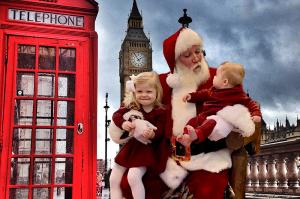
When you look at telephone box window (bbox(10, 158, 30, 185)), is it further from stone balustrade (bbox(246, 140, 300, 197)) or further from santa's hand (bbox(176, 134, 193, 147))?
stone balustrade (bbox(246, 140, 300, 197))

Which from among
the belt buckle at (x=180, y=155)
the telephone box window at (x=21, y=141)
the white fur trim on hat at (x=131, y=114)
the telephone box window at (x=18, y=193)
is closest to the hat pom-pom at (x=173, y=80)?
the white fur trim on hat at (x=131, y=114)

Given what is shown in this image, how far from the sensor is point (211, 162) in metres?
2.78

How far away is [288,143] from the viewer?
922 inches

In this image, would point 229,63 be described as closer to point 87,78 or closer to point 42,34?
point 87,78

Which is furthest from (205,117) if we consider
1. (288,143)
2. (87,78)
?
(288,143)

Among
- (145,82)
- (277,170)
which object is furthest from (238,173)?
(277,170)

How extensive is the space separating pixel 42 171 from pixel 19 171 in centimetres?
26

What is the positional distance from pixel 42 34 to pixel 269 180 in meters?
23.8

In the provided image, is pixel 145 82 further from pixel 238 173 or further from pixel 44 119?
pixel 44 119

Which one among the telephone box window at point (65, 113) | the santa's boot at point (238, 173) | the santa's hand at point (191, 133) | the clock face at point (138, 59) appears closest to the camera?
the santa's hand at point (191, 133)

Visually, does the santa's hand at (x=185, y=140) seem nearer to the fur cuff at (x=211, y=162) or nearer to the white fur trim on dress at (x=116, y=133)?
the fur cuff at (x=211, y=162)

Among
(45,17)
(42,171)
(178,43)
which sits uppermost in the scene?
(45,17)

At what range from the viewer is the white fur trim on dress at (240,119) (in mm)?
2693

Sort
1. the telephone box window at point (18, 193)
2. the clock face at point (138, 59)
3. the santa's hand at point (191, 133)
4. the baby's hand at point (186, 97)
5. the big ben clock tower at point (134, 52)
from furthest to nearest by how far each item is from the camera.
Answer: the clock face at point (138, 59) < the big ben clock tower at point (134, 52) < the telephone box window at point (18, 193) < the baby's hand at point (186, 97) < the santa's hand at point (191, 133)
